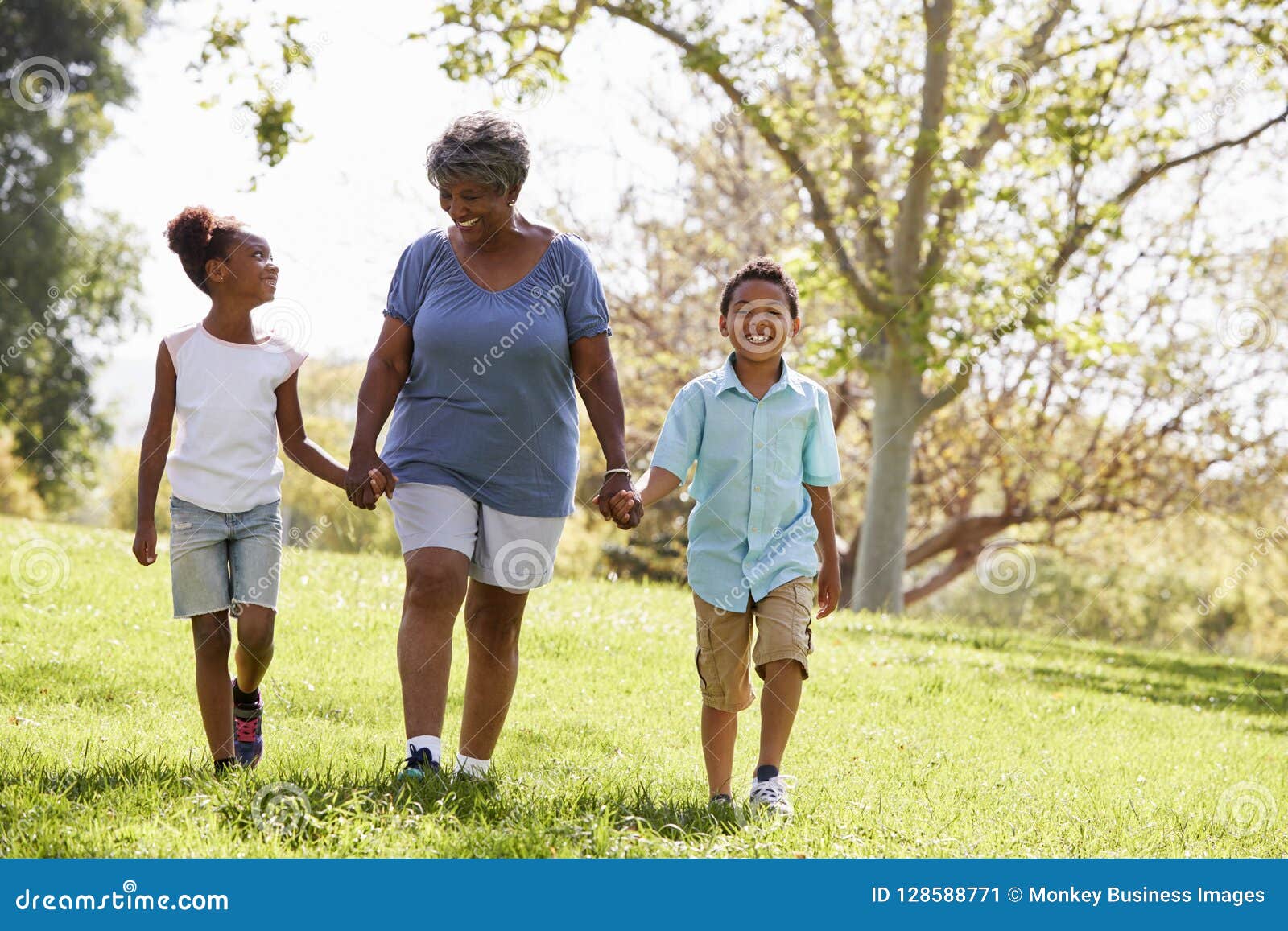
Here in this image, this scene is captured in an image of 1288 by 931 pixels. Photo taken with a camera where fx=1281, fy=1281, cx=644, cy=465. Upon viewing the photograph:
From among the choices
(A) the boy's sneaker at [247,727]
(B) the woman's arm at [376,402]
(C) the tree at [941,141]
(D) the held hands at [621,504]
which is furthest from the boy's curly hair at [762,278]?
(C) the tree at [941,141]

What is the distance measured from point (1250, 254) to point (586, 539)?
44.7 feet

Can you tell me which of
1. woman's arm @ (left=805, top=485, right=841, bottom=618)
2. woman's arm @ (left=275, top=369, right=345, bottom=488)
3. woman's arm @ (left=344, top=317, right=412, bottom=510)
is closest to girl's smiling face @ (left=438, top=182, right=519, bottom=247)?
woman's arm @ (left=344, top=317, right=412, bottom=510)

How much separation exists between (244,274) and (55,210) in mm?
25776

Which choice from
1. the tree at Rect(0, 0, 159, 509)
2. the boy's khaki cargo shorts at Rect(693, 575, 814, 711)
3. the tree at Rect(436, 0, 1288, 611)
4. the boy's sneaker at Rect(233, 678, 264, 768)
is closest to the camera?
the boy's khaki cargo shorts at Rect(693, 575, 814, 711)

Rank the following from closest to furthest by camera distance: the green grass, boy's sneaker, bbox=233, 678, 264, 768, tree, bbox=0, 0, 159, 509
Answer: the green grass, boy's sneaker, bbox=233, 678, 264, 768, tree, bbox=0, 0, 159, 509

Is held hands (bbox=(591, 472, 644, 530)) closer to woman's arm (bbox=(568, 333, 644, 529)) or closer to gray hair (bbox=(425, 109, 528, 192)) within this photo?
woman's arm (bbox=(568, 333, 644, 529))

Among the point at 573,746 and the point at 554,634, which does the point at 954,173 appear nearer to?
the point at 554,634

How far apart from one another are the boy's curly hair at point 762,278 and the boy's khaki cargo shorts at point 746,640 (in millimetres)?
1000

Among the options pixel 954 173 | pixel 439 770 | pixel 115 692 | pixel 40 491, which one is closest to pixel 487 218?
pixel 439 770

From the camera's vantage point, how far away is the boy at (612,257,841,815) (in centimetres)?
436

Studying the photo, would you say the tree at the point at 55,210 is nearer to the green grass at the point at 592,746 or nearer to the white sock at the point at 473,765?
the green grass at the point at 592,746

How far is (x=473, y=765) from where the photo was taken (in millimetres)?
4441

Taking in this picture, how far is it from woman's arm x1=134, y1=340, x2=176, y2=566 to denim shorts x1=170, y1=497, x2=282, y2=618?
8 cm

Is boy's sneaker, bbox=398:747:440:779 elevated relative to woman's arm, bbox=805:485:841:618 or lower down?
lower down
